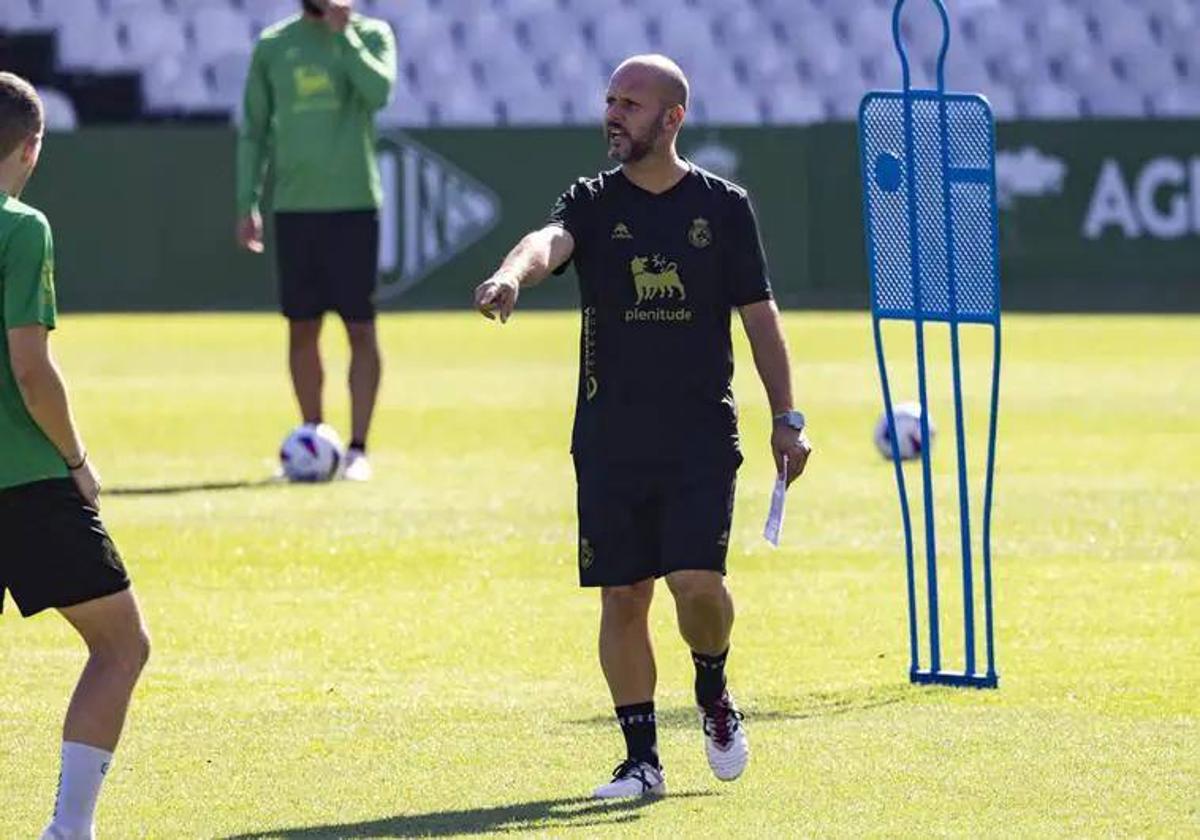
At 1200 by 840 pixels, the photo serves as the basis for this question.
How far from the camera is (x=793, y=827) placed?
661 cm

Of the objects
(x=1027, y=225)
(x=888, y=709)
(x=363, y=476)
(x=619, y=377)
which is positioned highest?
(x=619, y=377)

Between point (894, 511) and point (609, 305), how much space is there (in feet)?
20.5

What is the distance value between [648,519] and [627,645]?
1.11 ft

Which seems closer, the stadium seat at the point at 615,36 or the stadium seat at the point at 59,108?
the stadium seat at the point at 59,108

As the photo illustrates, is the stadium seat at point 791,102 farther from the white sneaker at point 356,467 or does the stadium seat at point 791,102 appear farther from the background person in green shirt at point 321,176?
the white sneaker at point 356,467

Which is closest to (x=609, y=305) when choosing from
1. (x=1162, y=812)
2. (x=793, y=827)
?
(x=793, y=827)

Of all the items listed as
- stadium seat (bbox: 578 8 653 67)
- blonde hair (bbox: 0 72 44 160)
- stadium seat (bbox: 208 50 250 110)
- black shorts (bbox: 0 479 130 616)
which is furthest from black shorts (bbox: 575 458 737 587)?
stadium seat (bbox: 578 8 653 67)

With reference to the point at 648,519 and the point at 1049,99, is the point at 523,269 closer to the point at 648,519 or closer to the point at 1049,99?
the point at 648,519

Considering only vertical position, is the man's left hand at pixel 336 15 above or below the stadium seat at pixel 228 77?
above

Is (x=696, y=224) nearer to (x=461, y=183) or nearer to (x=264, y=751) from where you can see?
(x=264, y=751)

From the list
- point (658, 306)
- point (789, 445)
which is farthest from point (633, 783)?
point (658, 306)

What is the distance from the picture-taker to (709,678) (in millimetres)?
7227

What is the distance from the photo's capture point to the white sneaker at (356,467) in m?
14.4

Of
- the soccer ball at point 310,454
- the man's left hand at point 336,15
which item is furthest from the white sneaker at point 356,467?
the man's left hand at point 336,15
